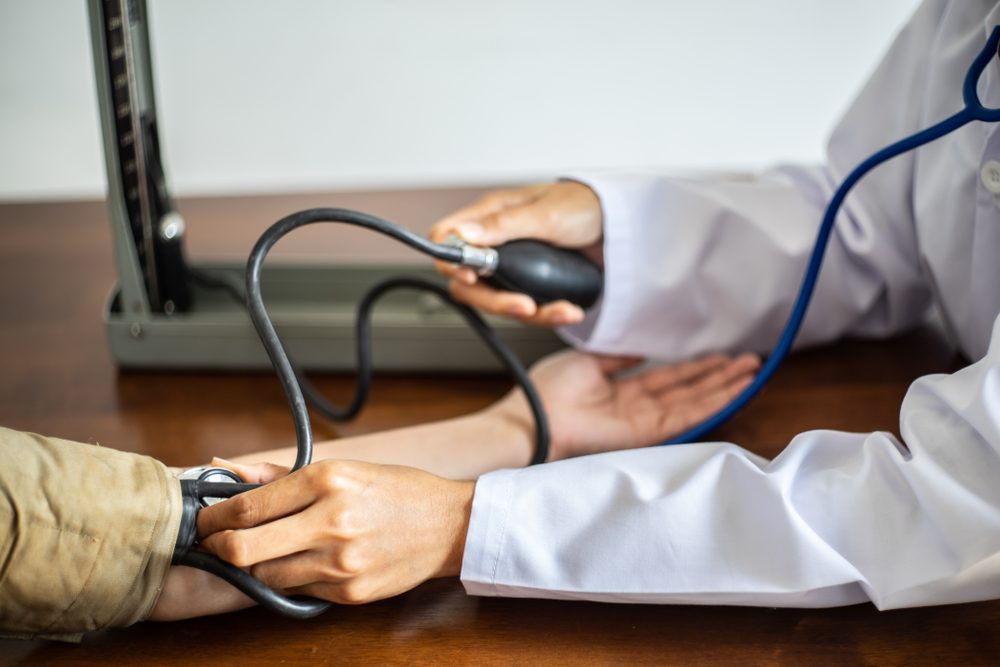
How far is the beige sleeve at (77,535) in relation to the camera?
48 centimetres

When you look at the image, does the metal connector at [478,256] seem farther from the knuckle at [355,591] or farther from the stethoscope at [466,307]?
the knuckle at [355,591]

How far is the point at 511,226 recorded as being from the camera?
2.47 feet

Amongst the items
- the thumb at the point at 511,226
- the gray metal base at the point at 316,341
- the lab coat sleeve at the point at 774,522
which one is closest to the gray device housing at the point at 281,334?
the gray metal base at the point at 316,341

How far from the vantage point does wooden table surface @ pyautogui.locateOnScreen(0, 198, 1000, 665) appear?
0.53m

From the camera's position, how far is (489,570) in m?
0.55

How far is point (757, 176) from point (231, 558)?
66cm

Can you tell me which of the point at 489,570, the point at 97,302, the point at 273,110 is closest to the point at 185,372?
the point at 97,302

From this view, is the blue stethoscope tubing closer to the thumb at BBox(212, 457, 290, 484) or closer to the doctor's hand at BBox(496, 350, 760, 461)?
the doctor's hand at BBox(496, 350, 760, 461)

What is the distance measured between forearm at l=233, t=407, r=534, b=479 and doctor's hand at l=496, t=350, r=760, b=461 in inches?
0.5

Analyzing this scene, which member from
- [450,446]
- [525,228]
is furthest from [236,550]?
[525,228]

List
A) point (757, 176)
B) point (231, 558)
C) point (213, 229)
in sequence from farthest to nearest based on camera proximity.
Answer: point (213, 229) → point (757, 176) → point (231, 558)

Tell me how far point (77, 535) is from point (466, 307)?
1.23 ft

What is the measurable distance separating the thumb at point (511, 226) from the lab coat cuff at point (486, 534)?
0.75 ft

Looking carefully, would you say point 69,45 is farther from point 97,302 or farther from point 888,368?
point 888,368
